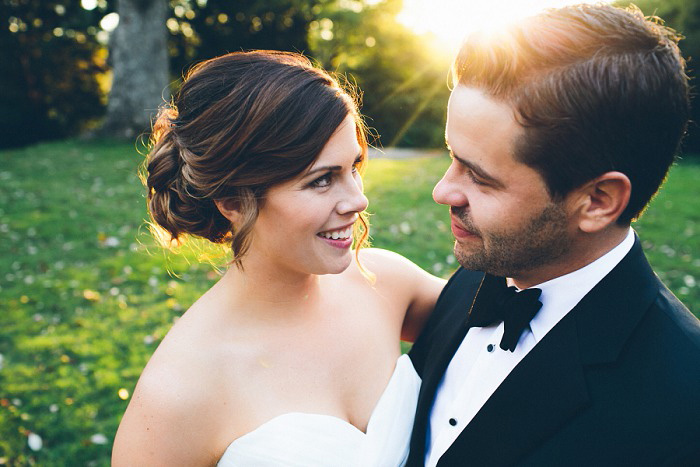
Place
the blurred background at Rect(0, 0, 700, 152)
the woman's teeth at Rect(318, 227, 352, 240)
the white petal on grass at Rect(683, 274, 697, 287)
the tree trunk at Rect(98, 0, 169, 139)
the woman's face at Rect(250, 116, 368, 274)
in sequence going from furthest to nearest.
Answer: the blurred background at Rect(0, 0, 700, 152) < the tree trunk at Rect(98, 0, 169, 139) < the white petal on grass at Rect(683, 274, 697, 287) < the woman's teeth at Rect(318, 227, 352, 240) < the woman's face at Rect(250, 116, 368, 274)

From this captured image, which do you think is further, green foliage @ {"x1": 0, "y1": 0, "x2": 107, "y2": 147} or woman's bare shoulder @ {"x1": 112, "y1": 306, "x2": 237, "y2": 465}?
green foliage @ {"x1": 0, "y1": 0, "x2": 107, "y2": 147}

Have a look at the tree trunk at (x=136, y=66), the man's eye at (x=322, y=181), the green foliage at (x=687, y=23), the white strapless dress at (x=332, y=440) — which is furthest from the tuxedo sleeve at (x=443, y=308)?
the green foliage at (x=687, y=23)

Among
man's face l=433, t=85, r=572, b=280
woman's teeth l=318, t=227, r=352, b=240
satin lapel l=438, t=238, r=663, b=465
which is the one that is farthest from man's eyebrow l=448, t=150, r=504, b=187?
woman's teeth l=318, t=227, r=352, b=240

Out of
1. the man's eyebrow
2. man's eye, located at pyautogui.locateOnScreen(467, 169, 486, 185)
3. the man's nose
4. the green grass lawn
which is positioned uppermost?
the man's eyebrow

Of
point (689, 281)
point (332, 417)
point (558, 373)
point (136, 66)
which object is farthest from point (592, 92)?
point (136, 66)

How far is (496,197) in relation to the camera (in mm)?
2121

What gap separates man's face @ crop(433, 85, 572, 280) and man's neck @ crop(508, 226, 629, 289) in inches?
1.0

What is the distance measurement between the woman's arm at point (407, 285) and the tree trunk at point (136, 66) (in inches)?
641

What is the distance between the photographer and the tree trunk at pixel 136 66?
17641 millimetres

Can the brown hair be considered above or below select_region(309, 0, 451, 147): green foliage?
above

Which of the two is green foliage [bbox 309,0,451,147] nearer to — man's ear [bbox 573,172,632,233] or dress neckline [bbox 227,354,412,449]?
dress neckline [bbox 227,354,412,449]

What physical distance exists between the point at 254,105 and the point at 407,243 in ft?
19.9

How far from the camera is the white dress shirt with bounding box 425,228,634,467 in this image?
210cm

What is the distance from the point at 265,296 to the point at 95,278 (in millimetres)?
5489
